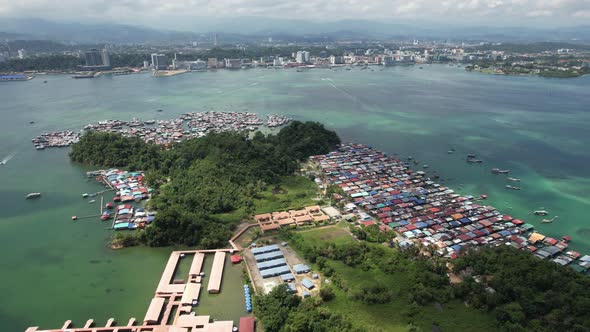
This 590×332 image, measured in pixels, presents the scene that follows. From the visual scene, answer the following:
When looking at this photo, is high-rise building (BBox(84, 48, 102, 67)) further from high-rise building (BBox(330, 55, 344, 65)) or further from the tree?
the tree

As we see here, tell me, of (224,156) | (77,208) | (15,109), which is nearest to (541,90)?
(224,156)

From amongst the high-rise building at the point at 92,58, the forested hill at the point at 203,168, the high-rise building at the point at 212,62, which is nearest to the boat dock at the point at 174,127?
the forested hill at the point at 203,168

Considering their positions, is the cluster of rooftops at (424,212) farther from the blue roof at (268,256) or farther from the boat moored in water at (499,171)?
the blue roof at (268,256)

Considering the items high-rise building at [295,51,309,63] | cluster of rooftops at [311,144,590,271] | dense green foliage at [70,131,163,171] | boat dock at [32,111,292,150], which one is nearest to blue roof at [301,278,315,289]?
cluster of rooftops at [311,144,590,271]

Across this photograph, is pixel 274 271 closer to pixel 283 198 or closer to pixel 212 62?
pixel 283 198

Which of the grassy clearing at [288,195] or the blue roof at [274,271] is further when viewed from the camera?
the grassy clearing at [288,195]

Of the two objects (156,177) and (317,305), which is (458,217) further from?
(156,177)
